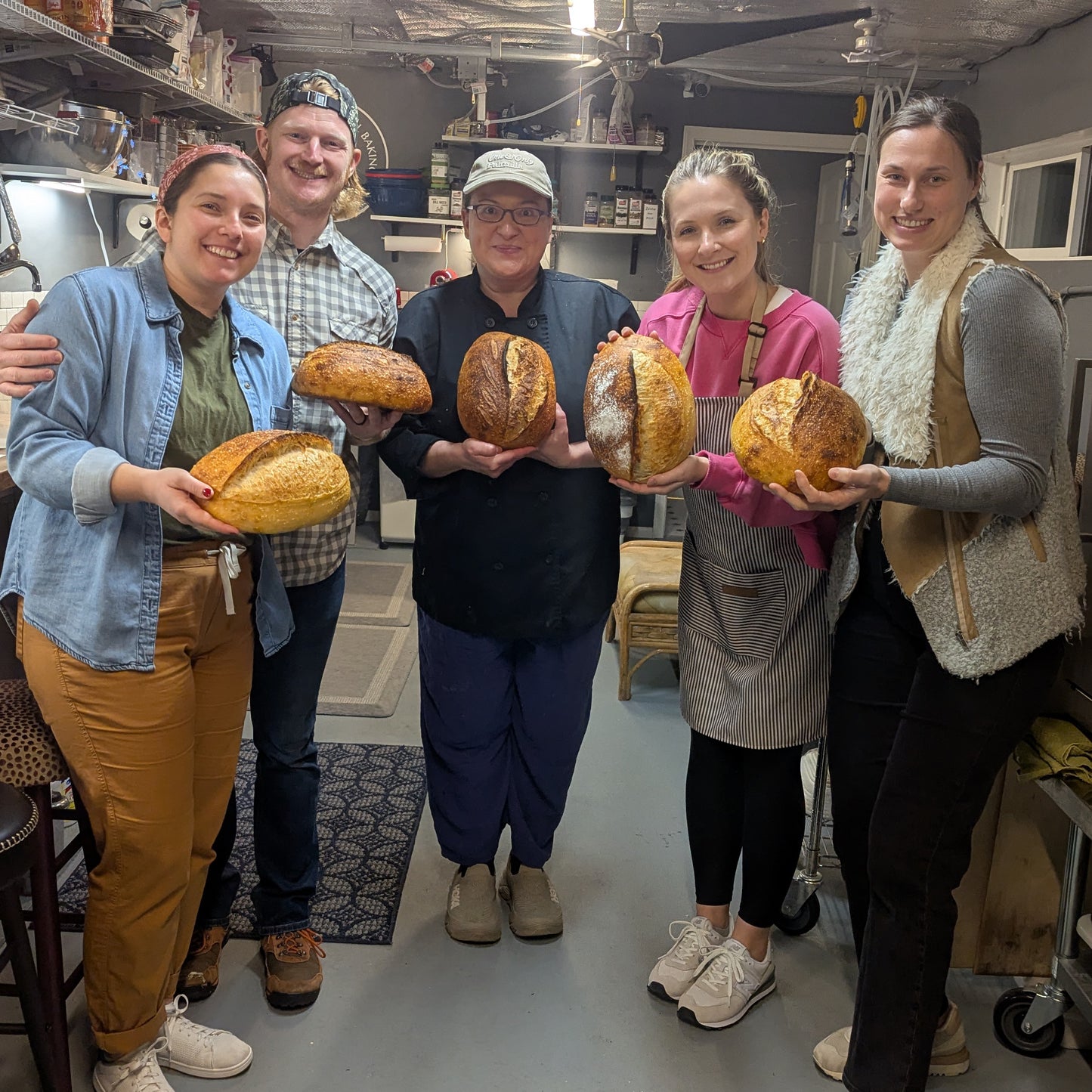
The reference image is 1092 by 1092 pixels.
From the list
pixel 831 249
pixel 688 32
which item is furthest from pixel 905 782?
pixel 831 249

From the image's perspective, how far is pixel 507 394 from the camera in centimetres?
159

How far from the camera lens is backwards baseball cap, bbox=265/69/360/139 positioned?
174 cm

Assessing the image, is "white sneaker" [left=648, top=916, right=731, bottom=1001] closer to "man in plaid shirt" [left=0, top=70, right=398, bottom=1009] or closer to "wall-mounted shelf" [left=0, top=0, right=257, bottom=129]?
"man in plaid shirt" [left=0, top=70, right=398, bottom=1009]

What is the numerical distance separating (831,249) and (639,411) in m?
5.06

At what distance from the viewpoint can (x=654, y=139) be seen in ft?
18.6

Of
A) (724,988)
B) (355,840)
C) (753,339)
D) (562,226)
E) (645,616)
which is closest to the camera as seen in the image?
(753,339)

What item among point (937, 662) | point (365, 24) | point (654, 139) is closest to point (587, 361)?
point (937, 662)

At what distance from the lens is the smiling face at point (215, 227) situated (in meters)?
1.45

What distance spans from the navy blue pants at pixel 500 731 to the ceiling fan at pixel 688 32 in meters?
2.72

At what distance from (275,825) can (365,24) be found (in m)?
4.35

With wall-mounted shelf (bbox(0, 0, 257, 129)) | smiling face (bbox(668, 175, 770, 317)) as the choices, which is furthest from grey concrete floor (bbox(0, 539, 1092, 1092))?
wall-mounted shelf (bbox(0, 0, 257, 129))

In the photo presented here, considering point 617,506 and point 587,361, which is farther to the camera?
point 617,506

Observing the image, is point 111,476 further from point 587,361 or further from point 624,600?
point 624,600

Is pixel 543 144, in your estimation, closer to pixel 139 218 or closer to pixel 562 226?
pixel 562 226
